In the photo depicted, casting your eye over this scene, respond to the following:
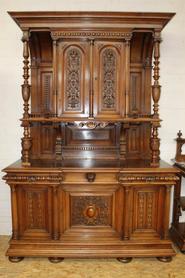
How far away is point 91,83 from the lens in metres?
2.62

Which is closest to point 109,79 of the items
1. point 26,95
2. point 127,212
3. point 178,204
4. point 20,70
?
point 26,95

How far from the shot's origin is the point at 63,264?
2.52 m

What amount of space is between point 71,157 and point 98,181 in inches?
21.8

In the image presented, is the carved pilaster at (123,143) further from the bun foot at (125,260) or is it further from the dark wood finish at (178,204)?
the bun foot at (125,260)

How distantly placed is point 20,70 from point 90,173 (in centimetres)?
151

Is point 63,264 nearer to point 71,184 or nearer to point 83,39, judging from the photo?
point 71,184

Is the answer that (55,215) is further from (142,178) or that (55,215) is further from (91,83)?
(91,83)

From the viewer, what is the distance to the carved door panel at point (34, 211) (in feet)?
8.28

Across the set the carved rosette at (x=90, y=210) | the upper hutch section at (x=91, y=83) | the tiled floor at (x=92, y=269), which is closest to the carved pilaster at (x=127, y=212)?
the carved rosette at (x=90, y=210)

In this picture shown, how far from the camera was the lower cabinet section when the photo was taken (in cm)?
250

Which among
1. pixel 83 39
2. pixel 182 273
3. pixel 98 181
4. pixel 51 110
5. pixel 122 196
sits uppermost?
pixel 83 39

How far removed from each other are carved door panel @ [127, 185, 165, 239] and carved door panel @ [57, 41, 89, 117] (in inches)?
38.7

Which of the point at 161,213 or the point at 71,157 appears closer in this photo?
the point at 161,213

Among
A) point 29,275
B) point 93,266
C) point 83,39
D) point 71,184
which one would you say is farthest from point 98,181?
point 83,39
